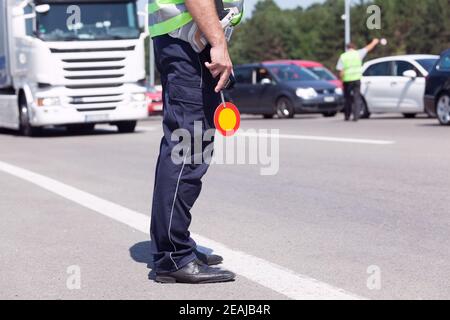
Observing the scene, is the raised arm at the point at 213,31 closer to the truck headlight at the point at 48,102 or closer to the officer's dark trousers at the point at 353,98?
the truck headlight at the point at 48,102

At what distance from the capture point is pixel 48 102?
20.5m

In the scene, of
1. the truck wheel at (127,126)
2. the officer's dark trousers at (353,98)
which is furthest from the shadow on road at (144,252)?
the officer's dark trousers at (353,98)

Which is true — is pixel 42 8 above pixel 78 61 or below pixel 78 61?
above

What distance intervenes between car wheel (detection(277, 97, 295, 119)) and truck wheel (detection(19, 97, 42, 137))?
27.2 feet

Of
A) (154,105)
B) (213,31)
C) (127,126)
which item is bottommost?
(154,105)

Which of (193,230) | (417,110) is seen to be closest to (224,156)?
(193,230)

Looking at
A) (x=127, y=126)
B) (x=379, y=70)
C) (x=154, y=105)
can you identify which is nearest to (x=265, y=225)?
(x=127, y=126)

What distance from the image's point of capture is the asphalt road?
5262 mm

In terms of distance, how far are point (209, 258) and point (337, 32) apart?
124 m

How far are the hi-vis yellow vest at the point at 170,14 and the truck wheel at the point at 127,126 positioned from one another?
16657 mm

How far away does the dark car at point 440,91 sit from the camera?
64.5 ft

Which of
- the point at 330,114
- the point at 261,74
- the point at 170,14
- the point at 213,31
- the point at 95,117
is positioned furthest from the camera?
the point at 261,74

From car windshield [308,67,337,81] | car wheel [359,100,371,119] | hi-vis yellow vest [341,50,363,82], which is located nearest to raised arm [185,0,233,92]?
hi-vis yellow vest [341,50,363,82]

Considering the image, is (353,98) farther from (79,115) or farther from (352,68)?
(79,115)
